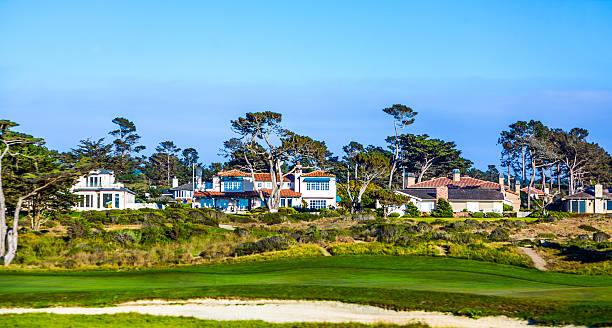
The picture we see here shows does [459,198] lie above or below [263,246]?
above

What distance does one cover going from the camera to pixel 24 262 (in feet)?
104

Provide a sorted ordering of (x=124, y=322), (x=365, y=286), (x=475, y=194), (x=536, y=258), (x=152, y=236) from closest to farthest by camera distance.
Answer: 1. (x=124, y=322)
2. (x=365, y=286)
3. (x=536, y=258)
4. (x=152, y=236)
5. (x=475, y=194)

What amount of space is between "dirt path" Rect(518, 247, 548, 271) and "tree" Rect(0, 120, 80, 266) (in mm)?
26054

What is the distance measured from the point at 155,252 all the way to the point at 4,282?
40.3ft

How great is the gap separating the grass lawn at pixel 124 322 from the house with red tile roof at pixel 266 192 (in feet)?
205

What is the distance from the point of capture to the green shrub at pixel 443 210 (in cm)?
7123

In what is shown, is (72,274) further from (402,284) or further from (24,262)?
(402,284)

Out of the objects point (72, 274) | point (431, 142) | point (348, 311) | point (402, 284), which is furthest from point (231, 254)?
point (431, 142)

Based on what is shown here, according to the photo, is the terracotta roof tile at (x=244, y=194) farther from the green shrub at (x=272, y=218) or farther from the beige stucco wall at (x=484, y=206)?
the beige stucco wall at (x=484, y=206)

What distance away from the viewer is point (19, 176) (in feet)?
121

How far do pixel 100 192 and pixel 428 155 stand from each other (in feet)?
208

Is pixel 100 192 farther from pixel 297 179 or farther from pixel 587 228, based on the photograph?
pixel 587 228

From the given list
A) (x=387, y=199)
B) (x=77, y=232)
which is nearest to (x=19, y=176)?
(x=77, y=232)

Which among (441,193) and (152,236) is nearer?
(152,236)
